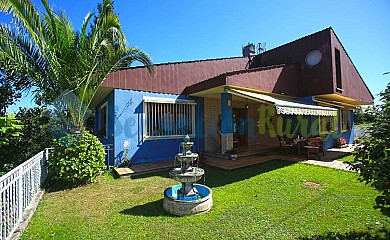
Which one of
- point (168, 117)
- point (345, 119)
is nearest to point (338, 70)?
point (345, 119)

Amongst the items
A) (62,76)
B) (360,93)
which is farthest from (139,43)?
(360,93)

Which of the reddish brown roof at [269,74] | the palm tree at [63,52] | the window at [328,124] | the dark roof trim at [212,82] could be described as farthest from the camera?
the window at [328,124]

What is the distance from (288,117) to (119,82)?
47.7 ft

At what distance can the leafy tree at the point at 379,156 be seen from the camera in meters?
3.67

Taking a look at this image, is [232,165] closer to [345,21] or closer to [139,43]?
[139,43]

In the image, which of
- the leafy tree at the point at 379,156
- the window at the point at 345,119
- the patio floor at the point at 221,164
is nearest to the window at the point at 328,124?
the window at the point at 345,119

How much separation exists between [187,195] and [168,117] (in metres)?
8.16

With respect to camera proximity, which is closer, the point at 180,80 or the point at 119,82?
the point at 119,82

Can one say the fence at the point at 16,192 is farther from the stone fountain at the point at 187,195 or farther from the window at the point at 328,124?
the window at the point at 328,124

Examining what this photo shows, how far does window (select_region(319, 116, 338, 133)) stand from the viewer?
699 inches

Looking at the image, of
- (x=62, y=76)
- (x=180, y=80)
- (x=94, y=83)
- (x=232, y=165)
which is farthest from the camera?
(x=180, y=80)

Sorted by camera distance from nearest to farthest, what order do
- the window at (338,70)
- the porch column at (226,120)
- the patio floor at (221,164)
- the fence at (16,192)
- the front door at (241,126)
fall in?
the fence at (16,192) < the patio floor at (221,164) < the porch column at (226,120) < the window at (338,70) < the front door at (241,126)

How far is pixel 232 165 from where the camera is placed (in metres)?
11.3

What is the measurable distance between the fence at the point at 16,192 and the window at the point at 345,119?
2663cm
